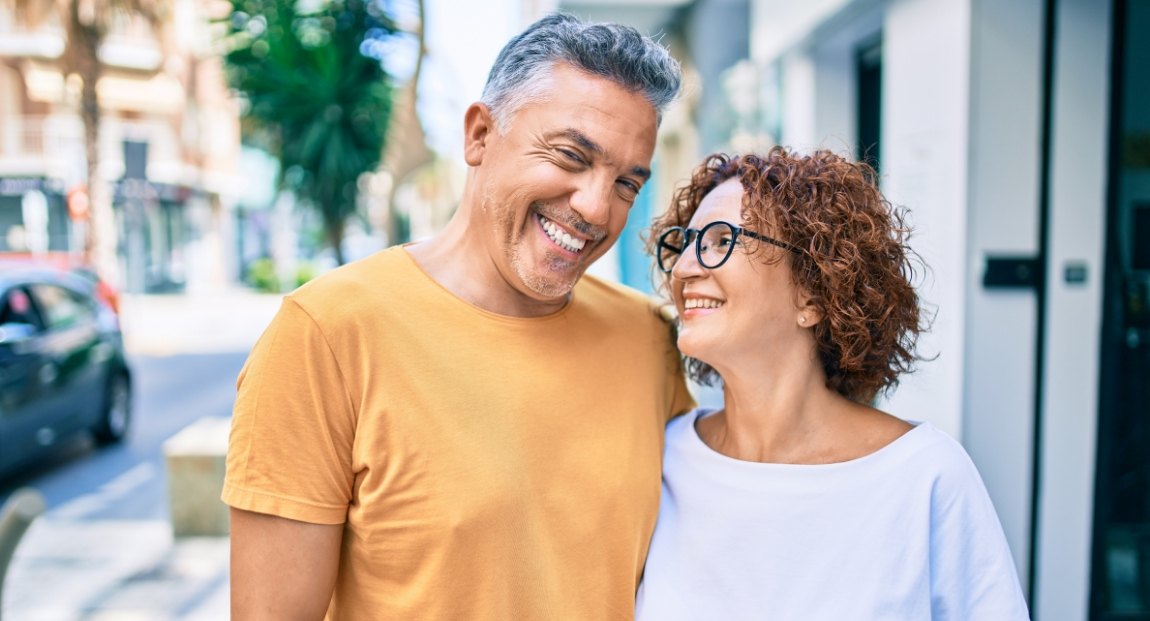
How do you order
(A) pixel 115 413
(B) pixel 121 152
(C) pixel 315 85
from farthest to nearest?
(B) pixel 121 152, (A) pixel 115 413, (C) pixel 315 85

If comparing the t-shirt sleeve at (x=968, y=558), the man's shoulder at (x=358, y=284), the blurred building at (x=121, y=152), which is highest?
the blurred building at (x=121, y=152)

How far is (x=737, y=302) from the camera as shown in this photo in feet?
5.72

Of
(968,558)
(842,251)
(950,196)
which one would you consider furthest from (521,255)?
(950,196)

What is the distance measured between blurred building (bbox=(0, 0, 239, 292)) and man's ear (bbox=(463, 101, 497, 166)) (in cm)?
2042

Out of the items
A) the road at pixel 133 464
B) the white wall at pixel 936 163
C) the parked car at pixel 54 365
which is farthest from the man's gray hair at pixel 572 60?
the parked car at pixel 54 365

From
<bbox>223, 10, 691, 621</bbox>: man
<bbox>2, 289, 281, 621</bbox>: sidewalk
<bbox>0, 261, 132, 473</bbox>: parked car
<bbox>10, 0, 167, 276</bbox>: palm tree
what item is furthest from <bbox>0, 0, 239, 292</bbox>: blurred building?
<bbox>223, 10, 691, 621</bbox>: man

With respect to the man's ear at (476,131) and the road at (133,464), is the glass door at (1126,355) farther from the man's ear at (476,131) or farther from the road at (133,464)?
the road at (133,464)

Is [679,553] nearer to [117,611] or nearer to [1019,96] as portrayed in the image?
[1019,96]

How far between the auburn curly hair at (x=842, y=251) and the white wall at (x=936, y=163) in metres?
1.22

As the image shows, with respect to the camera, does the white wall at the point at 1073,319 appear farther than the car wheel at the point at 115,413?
No

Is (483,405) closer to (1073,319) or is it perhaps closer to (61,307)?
(1073,319)

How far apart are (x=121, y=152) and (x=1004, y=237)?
75.0 feet

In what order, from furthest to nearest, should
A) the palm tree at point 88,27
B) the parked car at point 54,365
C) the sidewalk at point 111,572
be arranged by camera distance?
1. the palm tree at point 88,27
2. the parked car at point 54,365
3. the sidewalk at point 111,572

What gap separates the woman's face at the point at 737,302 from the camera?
5.69 ft
